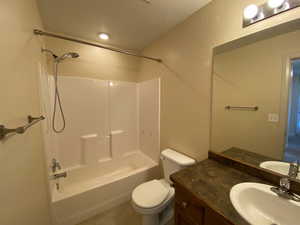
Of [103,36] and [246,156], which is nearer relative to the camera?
[246,156]

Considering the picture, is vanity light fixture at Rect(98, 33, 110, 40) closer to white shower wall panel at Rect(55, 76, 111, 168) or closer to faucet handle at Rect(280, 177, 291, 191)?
white shower wall panel at Rect(55, 76, 111, 168)

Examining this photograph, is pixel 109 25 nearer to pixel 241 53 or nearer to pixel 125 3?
pixel 125 3

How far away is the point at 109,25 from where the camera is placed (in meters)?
1.64

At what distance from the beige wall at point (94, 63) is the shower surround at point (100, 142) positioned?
126 millimetres

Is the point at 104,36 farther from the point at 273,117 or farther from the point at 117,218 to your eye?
the point at 117,218

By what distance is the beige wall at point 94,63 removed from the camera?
6.29 feet

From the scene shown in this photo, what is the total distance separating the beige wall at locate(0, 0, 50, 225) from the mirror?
1.50m

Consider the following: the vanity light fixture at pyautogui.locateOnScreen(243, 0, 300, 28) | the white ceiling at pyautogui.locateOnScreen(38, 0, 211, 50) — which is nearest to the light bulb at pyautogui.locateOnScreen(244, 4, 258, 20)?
the vanity light fixture at pyautogui.locateOnScreen(243, 0, 300, 28)

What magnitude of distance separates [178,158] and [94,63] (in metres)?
1.97

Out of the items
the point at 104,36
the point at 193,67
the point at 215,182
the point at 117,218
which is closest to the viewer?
the point at 215,182

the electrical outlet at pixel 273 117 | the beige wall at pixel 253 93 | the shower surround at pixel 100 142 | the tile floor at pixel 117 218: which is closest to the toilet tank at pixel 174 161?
the beige wall at pixel 253 93

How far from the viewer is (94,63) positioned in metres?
2.14

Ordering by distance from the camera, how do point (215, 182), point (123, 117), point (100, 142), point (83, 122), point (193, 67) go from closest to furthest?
point (215, 182)
point (193, 67)
point (83, 122)
point (100, 142)
point (123, 117)

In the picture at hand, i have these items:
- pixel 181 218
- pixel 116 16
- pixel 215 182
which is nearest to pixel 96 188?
pixel 181 218
